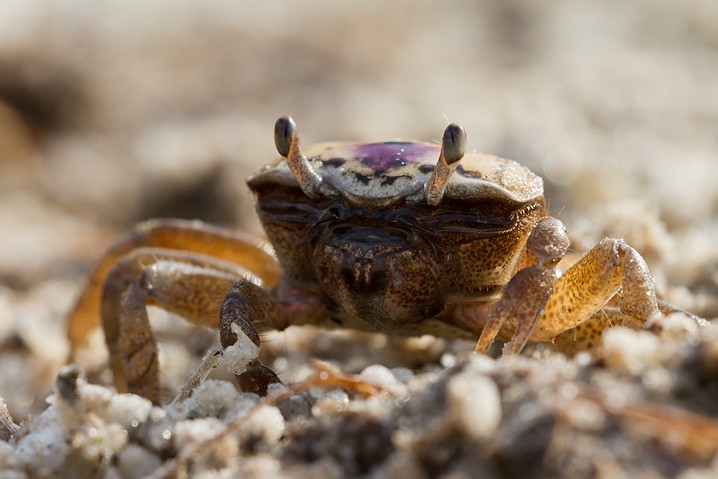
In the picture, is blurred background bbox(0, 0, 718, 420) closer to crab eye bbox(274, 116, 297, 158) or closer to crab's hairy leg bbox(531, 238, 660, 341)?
crab's hairy leg bbox(531, 238, 660, 341)

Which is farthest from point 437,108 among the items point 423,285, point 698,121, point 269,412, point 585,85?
point 269,412

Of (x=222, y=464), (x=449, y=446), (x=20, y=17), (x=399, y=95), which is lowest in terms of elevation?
(x=399, y=95)

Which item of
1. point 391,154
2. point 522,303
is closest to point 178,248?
point 391,154

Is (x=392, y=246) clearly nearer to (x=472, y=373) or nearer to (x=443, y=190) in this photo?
(x=443, y=190)

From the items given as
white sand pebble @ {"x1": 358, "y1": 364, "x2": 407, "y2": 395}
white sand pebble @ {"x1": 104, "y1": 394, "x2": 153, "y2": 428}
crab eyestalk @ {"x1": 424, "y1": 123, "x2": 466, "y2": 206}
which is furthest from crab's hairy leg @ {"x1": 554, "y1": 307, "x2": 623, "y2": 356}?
white sand pebble @ {"x1": 104, "y1": 394, "x2": 153, "y2": 428}

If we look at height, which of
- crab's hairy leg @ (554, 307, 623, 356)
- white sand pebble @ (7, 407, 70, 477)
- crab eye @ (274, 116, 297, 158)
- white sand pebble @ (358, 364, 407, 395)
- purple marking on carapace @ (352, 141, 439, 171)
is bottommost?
crab's hairy leg @ (554, 307, 623, 356)

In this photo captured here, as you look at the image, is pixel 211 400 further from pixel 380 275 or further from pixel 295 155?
pixel 295 155

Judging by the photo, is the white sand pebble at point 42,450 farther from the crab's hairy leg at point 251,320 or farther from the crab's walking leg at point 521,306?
the crab's walking leg at point 521,306
